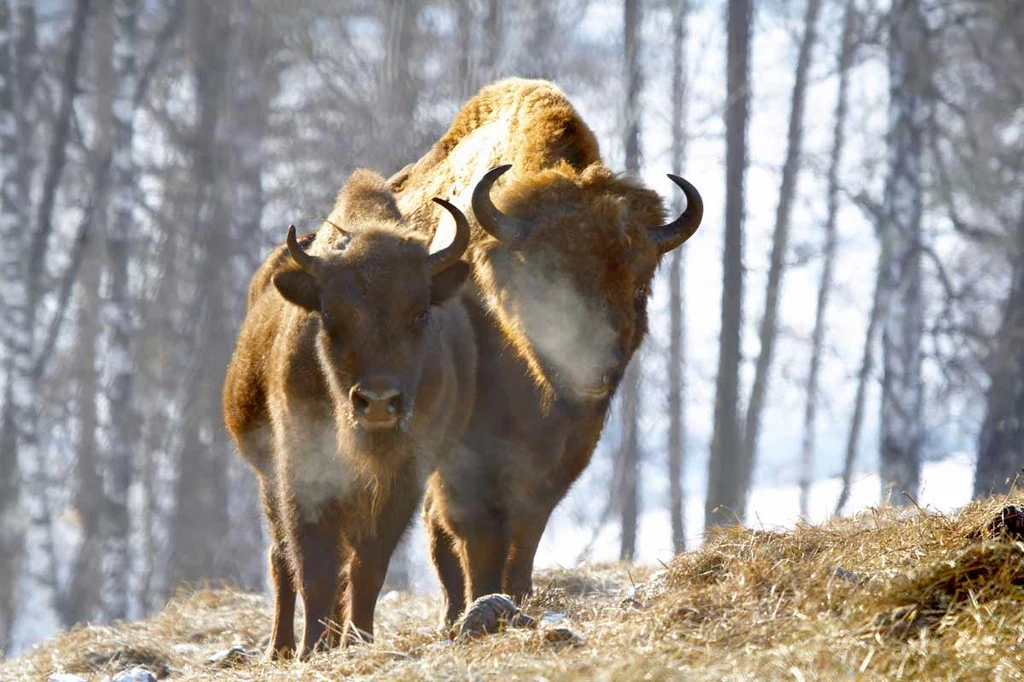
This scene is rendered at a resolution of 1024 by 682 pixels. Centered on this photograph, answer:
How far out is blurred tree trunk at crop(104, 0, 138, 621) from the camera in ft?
50.1

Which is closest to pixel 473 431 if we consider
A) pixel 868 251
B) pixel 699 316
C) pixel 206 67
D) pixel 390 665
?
pixel 390 665

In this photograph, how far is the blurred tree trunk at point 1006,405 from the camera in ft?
45.2

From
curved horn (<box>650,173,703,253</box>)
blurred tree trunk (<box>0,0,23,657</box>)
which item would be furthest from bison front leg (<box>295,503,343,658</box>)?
blurred tree trunk (<box>0,0,23,657</box>)

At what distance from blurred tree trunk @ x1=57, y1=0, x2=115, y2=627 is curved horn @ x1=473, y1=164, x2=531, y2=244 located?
563 inches

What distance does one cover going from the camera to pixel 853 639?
4168 millimetres

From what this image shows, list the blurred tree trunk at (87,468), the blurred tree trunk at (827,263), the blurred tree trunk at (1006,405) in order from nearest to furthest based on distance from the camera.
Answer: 1. the blurred tree trunk at (1006,405)
2. the blurred tree trunk at (87,468)
3. the blurred tree trunk at (827,263)

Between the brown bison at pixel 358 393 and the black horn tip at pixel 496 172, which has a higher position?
the black horn tip at pixel 496 172

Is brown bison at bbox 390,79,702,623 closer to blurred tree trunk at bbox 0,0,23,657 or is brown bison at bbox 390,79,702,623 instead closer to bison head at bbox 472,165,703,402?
bison head at bbox 472,165,703,402

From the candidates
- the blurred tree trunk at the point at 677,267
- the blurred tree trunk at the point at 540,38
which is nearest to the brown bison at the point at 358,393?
the blurred tree trunk at the point at 540,38

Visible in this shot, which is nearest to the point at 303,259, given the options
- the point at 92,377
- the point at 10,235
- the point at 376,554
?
the point at 376,554

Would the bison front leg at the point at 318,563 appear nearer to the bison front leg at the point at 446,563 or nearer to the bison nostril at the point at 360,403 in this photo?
the bison nostril at the point at 360,403

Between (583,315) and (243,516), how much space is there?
50.2 ft

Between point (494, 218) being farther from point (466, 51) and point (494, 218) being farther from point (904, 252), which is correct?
point (466, 51)

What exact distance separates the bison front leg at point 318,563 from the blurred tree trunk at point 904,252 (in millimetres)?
9137
